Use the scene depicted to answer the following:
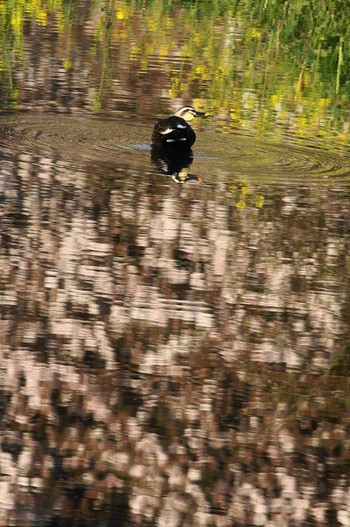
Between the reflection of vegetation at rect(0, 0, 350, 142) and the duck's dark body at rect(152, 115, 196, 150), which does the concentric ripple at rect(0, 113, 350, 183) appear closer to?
the duck's dark body at rect(152, 115, 196, 150)

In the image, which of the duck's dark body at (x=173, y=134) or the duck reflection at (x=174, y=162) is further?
the duck's dark body at (x=173, y=134)

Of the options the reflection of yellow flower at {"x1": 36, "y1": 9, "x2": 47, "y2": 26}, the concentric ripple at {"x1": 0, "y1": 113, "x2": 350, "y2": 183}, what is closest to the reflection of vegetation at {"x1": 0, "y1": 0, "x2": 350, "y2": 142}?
the reflection of yellow flower at {"x1": 36, "y1": 9, "x2": 47, "y2": 26}

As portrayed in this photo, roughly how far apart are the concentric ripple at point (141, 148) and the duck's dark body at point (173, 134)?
0.11 m

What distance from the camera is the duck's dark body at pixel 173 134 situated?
10.6m

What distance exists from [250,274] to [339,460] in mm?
2237

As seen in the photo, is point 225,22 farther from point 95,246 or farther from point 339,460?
point 339,460

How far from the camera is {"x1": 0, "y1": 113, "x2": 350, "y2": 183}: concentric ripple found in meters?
10.4

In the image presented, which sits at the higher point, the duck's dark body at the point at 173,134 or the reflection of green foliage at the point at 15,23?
the duck's dark body at the point at 173,134

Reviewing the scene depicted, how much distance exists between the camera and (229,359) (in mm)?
6254

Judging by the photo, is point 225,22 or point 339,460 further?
point 225,22

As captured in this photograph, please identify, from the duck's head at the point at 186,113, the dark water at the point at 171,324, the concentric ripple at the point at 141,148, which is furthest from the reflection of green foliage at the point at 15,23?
the duck's head at the point at 186,113

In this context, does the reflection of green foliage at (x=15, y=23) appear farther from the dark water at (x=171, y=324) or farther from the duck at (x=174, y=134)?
the duck at (x=174, y=134)

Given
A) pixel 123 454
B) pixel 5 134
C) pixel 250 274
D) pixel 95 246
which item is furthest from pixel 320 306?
pixel 5 134

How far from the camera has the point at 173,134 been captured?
1059 cm
